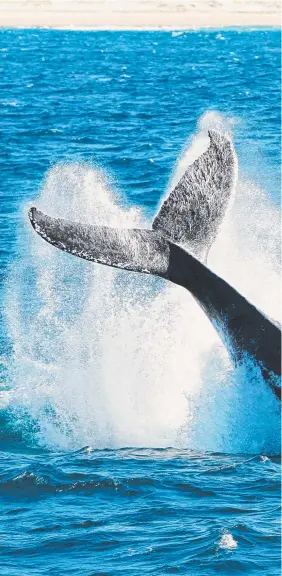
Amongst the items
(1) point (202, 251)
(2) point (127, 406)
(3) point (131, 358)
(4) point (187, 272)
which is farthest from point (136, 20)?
(4) point (187, 272)

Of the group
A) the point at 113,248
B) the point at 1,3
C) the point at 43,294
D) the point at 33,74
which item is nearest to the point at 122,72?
the point at 33,74

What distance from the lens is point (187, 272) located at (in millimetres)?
12008

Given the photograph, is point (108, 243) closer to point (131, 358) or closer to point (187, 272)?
point (187, 272)

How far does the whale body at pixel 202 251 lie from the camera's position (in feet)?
38.0

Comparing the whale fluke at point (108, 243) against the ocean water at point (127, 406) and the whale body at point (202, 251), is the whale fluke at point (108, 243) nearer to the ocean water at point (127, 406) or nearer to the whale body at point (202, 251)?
the whale body at point (202, 251)

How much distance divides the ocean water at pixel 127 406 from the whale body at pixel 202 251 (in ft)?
1.81

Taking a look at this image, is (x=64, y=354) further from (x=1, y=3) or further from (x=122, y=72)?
(x=1, y=3)

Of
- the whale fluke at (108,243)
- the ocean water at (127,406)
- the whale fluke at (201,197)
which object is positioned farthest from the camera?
the whale fluke at (201,197)

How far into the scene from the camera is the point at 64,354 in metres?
16.7

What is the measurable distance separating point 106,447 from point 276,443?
7.20 ft

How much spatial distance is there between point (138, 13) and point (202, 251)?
133 metres

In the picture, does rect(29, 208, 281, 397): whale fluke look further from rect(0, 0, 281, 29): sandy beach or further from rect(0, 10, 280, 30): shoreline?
rect(0, 0, 281, 29): sandy beach

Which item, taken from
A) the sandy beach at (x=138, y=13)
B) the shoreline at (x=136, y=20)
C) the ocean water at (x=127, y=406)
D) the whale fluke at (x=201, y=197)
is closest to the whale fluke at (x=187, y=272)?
the whale fluke at (x=201, y=197)

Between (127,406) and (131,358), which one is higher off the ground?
(131,358)
